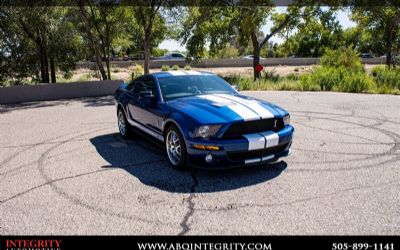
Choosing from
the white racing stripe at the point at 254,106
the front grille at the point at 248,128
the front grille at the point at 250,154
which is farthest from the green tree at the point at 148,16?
the front grille at the point at 250,154

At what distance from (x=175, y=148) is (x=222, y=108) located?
924 millimetres

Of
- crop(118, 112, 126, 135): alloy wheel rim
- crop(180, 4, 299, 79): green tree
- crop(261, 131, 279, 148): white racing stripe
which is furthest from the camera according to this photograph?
crop(180, 4, 299, 79): green tree

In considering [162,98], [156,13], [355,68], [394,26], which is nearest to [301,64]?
[394,26]

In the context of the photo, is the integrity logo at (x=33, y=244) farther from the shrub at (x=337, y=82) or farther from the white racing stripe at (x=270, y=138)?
the shrub at (x=337, y=82)

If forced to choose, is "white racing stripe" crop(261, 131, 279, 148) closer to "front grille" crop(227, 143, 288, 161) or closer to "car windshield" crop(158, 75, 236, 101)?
"front grille" crop(227, 143, 288, 161)

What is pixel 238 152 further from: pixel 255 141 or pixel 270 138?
pixel 270 138

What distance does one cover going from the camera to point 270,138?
16.5 feet

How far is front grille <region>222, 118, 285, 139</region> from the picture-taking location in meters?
4.95

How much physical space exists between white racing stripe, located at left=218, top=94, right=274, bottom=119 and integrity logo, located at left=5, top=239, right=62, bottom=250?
3.04m

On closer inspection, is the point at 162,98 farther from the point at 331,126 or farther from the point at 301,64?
the point at 301,64

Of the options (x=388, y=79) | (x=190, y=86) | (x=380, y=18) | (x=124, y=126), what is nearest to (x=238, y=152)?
(x=190, y=86)

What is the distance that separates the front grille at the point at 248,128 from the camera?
16.2 ft

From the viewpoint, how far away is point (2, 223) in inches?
155

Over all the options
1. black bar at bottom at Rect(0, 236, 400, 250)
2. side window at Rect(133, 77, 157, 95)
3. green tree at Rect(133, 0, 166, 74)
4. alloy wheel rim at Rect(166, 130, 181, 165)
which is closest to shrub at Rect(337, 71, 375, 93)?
green tree at Rect(133, 0, 166, 74)
